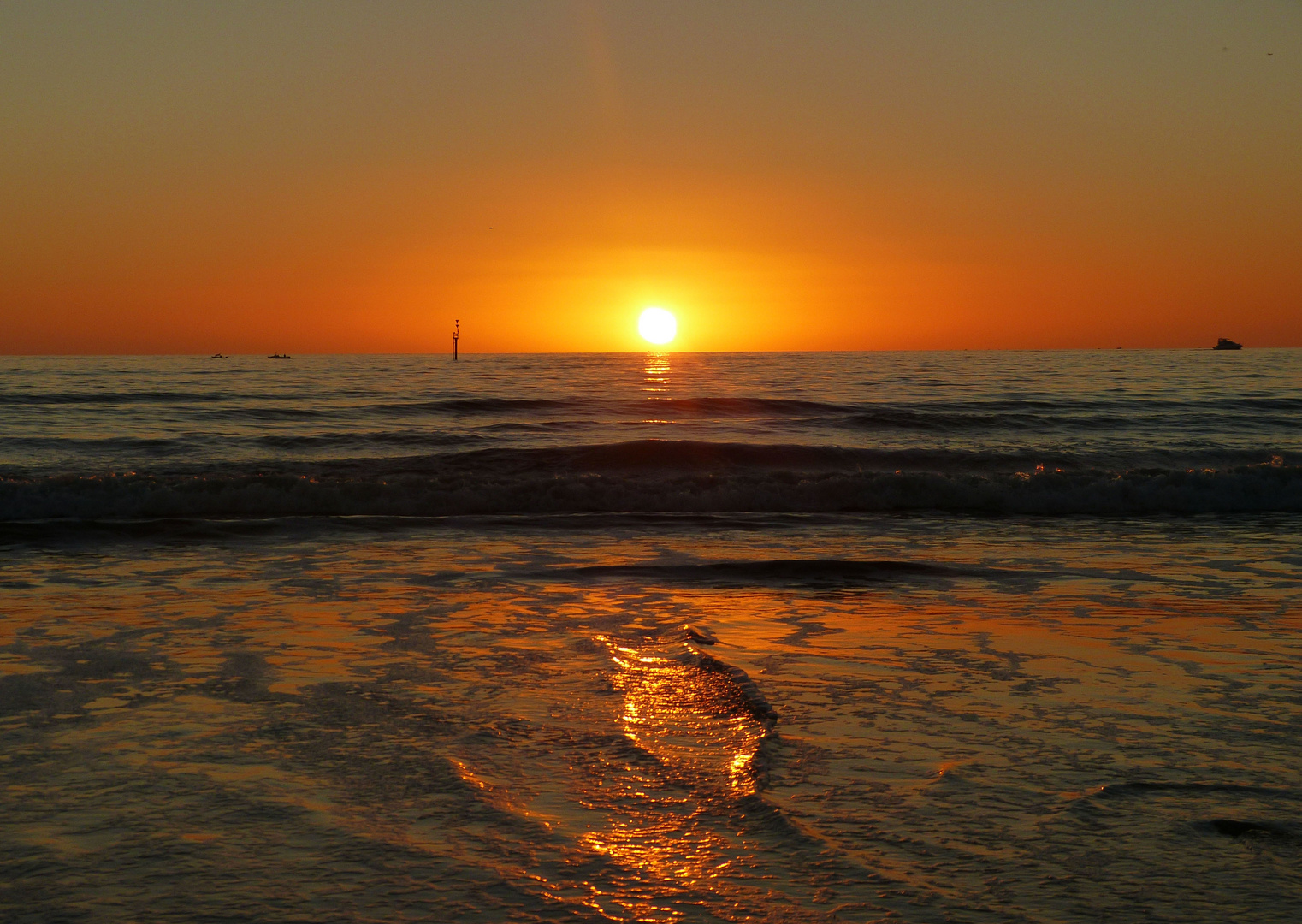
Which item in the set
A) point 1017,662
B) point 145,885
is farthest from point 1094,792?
point 145,885

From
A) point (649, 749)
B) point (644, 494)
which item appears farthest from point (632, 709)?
point (644, 494)

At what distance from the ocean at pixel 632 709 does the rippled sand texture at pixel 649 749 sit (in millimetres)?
22

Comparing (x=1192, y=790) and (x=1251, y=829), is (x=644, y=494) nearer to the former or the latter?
(x=1192, y=790)

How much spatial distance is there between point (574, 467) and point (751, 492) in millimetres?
4692

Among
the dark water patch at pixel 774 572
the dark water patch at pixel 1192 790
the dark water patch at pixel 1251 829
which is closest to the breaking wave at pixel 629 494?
the dark water patch at pixel 774 572

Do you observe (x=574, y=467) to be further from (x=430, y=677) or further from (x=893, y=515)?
(x=430, y=677)

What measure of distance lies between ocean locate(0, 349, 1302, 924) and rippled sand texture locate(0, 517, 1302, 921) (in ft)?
0.07

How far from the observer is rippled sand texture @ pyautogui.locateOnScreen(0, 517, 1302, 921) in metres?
3.22

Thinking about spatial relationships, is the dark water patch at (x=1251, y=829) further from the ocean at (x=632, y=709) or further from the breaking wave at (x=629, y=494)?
the breaking wave at (x=629, y=494)

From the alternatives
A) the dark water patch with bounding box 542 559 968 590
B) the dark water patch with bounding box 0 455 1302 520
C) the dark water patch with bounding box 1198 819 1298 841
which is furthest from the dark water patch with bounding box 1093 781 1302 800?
the dark water patch with bounding box 0 455 1302 520

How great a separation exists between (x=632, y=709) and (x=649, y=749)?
628 mm

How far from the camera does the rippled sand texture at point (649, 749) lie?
3221 mm

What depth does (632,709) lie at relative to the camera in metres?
5.12

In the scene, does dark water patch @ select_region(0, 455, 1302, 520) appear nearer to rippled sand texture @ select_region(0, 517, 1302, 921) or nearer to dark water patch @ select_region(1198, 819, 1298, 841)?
rippled sand texture @ select_region(0, 517, 1302, 921)
